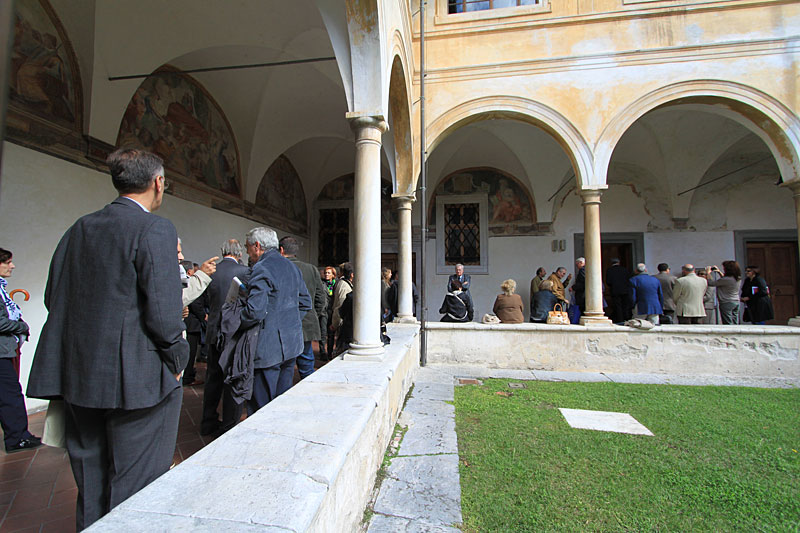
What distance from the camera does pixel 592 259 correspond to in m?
6.54

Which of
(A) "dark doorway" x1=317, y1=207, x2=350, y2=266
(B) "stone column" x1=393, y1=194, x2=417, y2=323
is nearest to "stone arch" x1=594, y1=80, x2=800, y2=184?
(B) "stone column" x1=393, y1=194, x2=417, y2=323

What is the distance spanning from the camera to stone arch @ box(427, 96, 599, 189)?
659cm

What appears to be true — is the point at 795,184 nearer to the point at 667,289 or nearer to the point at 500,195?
the point at 667,289

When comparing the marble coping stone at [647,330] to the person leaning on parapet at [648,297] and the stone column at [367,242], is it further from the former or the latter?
the stone column at [367,242]

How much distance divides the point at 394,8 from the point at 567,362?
5442 millimetres

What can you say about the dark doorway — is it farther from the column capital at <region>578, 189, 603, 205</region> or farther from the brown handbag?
the column capital at <region>578, 189, 603, 205</region>

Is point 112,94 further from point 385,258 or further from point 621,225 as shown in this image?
point 621,225

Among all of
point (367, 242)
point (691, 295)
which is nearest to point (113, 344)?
point (367, 242)

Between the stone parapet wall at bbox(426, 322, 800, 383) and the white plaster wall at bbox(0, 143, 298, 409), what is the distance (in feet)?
16.4

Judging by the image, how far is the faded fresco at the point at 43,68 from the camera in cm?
441

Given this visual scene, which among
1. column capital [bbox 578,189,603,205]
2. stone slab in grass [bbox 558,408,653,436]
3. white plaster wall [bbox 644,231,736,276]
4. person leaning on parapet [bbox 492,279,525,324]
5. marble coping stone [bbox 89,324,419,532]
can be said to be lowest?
stone slab in grass [bbox 558,408,653,436]

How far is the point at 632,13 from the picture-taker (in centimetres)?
650

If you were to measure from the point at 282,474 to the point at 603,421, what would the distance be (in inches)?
135

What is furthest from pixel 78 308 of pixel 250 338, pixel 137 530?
pixel 250 338
